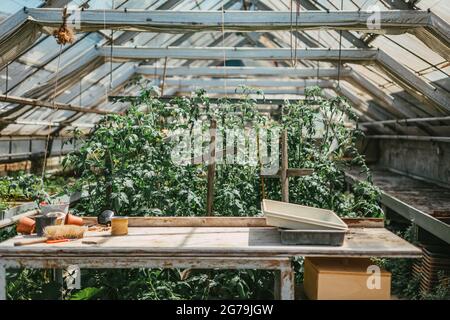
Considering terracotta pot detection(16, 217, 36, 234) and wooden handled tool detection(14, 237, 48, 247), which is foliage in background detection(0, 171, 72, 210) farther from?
wooden handled tool detection(14, 237, 48, 247)

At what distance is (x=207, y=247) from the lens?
2641 mm

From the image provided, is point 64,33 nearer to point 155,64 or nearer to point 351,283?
point 351,283

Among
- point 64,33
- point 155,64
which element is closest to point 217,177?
point 64,33

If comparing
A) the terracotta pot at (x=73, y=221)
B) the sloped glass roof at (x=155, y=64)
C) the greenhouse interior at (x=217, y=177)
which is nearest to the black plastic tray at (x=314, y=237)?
the greenhouse interior at (x=217, y=177)

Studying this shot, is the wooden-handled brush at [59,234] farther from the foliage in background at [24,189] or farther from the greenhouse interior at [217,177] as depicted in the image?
the foliage in background at [24,189]

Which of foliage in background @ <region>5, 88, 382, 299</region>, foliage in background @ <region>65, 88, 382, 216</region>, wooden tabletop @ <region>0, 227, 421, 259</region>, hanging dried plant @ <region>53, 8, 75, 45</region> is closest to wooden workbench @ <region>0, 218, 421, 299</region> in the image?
wooden tabletop @ <region>0, 227, 421, 259</region>

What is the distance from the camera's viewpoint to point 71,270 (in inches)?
156

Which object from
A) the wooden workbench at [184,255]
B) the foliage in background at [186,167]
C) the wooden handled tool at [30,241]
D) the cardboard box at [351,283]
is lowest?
the cardboard box at [351,283]

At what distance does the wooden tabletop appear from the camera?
261 centimetres

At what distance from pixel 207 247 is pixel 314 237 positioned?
676 millimetres

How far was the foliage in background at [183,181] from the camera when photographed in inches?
142

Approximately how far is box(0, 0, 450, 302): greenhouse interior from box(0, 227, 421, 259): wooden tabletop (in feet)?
0.04

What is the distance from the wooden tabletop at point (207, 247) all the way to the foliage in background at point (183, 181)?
25.6 inches
